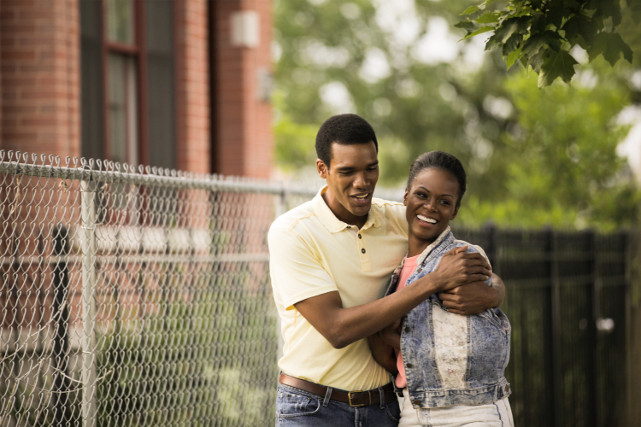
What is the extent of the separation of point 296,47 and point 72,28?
27858mm

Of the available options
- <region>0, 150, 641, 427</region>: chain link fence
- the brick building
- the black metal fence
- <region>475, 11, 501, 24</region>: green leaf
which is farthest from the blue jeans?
the brick building

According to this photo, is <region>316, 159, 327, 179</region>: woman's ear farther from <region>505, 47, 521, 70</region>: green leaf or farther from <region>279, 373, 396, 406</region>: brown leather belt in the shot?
<region>505, 47, 521, 70</region>: green leaf

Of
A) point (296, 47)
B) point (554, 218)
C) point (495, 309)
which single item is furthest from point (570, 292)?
point (296, 47)

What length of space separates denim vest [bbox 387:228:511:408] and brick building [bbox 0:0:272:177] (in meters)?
5.04

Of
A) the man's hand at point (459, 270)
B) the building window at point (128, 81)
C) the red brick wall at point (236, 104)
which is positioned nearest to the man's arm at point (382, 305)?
the man's hand at point (459, 270)

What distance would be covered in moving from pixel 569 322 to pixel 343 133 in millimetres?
5993

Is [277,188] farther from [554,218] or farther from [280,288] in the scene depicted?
[554,218]

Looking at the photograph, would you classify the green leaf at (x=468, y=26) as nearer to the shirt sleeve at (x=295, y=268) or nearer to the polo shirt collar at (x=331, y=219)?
the polo shirt collar at (x=331, y=219)

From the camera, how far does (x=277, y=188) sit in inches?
220

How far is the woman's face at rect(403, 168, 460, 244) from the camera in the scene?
3.48 meters

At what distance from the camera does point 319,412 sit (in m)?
3.46

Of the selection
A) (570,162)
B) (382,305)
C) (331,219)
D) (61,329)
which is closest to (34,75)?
(61,329)

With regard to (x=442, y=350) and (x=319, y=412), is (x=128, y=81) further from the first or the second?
(x=442, y=350)

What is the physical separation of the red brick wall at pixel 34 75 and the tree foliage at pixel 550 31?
4.77 metres
